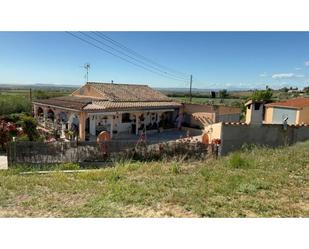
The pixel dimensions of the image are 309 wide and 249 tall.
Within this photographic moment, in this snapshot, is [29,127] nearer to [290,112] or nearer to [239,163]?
[239,163]

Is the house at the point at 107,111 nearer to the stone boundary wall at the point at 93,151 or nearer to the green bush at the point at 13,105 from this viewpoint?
the green bush at the point at 13,105

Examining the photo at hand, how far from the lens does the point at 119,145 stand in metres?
12.0

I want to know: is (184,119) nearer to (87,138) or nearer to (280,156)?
(87,138)

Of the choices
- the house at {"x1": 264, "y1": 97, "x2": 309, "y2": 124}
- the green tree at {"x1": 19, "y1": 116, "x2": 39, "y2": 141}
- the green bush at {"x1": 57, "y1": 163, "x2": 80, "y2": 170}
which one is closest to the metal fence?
the green bush at {"x1": 57, "y1": 163, "x2": 80, "y2": 170}

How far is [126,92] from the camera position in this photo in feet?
85.3

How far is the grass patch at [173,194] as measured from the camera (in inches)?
173

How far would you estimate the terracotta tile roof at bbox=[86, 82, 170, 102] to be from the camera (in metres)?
23.9

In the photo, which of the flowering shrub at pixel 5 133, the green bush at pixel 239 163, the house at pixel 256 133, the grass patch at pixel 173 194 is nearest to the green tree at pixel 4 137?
the flowering shrub at pixel 5 133

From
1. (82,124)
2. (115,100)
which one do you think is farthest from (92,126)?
(115,100)

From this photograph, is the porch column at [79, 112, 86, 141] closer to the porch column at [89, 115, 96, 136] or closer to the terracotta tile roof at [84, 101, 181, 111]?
the terracotta tile roof at [84, 101, 181, 111]
